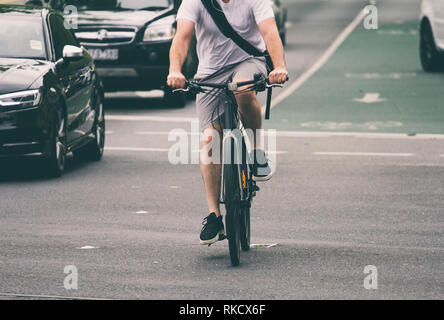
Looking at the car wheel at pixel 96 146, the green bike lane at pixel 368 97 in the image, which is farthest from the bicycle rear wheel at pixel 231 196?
the green bike lane at pixel 368 97

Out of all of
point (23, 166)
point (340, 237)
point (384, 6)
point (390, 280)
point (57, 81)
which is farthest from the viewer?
point (384, 6)

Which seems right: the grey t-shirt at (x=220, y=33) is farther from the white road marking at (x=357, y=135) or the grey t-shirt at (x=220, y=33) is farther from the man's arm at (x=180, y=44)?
the white road marking at (x=357, y=135)

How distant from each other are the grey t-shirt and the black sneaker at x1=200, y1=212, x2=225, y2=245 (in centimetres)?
97

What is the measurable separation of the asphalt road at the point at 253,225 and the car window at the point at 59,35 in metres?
1.22

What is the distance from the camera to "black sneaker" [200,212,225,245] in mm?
7898

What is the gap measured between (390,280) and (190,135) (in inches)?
312

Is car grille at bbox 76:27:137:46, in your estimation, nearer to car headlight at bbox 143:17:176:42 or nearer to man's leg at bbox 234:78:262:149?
car headlight at bbox 143:17:176:42

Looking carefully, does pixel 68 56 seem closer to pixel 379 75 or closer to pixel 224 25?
pixel 224 25

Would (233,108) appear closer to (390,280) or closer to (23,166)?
(390,280)

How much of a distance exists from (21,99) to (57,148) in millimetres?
658

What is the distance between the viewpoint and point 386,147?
14.1 m

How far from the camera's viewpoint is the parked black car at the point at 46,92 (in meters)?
11.3

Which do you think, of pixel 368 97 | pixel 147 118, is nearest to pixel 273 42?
pixel 147 118
